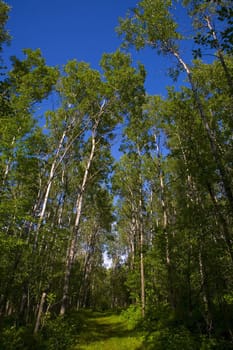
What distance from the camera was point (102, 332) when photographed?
1370cm

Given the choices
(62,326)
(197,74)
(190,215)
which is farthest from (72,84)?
(62,326)

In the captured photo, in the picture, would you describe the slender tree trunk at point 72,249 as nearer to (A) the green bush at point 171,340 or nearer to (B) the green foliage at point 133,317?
(A) the green bush at point 171,340

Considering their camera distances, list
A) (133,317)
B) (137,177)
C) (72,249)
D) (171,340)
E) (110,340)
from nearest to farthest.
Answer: (171,340)
(110,340)
(72,249)
(133,317)
(137,177)

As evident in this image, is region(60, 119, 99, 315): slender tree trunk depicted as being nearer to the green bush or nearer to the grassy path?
the grassy path

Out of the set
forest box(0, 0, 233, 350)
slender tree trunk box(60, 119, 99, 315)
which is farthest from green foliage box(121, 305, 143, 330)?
slender tree trunk box(60, 119, 99, 315)

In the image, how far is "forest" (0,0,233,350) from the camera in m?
9.53

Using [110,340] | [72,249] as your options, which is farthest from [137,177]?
[110,340]

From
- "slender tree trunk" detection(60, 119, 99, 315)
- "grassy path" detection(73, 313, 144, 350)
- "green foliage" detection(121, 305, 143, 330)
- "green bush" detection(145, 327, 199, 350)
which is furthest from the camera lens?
"green foliage" detection(121, 305, 143, 330)

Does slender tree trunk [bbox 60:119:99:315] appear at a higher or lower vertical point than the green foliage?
higher

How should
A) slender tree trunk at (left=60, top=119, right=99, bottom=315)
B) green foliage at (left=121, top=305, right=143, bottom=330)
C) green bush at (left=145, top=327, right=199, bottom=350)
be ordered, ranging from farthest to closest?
1. green foliage at (left=121, top=305, right=143, bottom=330)
2. slender tree trunk at (left=60, top=119, right=99, bottom=315)
3. green bush at (left=145, top=327, right=199, bottom=350)

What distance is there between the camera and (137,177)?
63.5ft

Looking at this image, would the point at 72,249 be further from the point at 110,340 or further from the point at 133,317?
the point at 133,317

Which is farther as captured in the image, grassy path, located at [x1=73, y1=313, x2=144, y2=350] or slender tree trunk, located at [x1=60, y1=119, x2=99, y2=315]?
slender tree trunk, located at [x1=60, y1=119, x2=99, y2=315]

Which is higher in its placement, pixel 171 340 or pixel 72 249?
pixel 72 249
